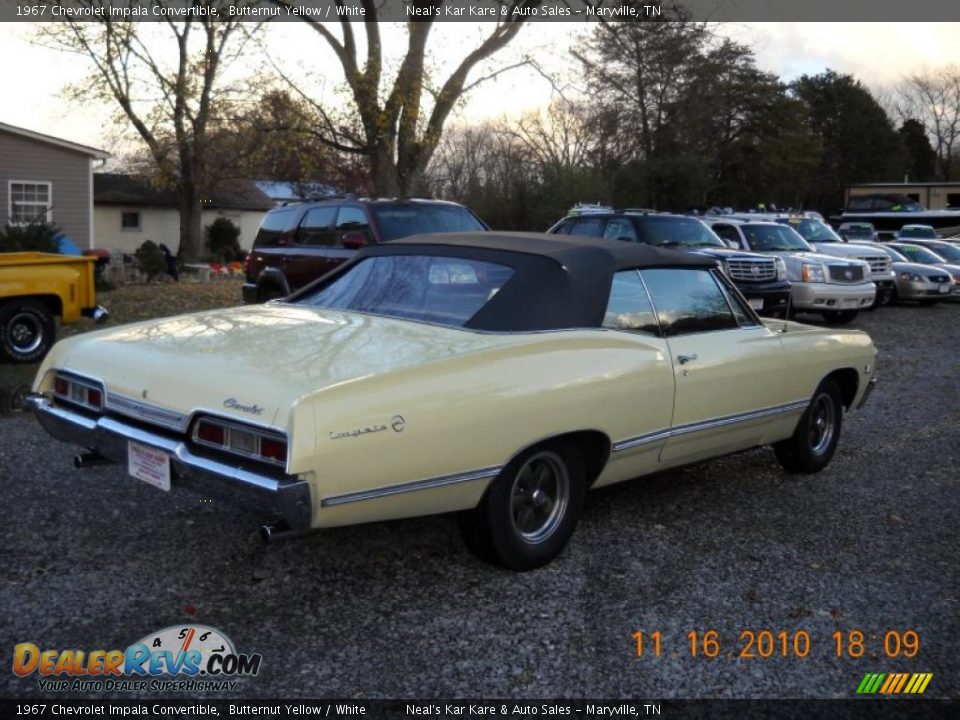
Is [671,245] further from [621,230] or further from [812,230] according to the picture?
[812,230]

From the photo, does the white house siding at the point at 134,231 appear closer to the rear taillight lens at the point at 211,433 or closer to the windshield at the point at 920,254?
the windshield at the point at 920,254

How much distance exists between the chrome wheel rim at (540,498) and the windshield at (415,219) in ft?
22.1

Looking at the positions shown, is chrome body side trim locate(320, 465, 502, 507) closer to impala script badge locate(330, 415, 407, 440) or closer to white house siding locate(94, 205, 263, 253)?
impala script badge locate(330, 415, 407, 440)

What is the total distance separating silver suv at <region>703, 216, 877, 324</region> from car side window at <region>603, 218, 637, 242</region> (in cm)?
248

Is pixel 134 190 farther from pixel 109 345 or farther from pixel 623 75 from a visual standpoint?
pixel 109 345

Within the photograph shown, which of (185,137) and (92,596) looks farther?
(185,137)

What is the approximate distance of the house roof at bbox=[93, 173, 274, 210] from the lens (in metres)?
42.3

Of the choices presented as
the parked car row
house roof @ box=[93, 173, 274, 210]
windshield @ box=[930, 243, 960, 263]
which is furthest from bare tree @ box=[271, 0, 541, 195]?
house roof @ box=[93, 173, 274, 210]

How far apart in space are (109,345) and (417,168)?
1598 centimetres

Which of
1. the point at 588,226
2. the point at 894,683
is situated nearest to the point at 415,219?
the point at 588,226

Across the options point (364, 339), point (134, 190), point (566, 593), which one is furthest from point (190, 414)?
point (134, 190)

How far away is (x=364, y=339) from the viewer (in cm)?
408

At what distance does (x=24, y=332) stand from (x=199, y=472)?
7.12m

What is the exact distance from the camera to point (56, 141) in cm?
2606
